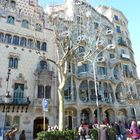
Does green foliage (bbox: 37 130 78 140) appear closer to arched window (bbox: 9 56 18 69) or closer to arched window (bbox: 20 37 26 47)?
arched window (bbox: 9 56 18 69)

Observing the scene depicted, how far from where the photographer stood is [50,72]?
2903 cm

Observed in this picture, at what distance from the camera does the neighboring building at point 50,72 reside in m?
26.4

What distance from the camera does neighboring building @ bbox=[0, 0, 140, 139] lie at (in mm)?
26422

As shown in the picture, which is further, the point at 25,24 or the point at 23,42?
the point at 25,24

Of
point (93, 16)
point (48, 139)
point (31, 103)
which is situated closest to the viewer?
point (48, 139)

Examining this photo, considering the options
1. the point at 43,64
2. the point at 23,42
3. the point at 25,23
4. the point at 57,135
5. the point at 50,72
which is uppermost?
the point at 25,23

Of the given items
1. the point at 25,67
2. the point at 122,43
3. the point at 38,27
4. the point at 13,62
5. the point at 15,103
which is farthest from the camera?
the point at 122,43

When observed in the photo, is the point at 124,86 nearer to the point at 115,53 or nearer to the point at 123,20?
the point at 115,53

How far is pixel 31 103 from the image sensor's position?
87.1ft

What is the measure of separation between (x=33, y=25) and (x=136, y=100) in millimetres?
21565

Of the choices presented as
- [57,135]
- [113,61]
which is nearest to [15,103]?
[57,135]

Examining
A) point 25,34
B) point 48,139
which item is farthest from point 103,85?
point 48,139

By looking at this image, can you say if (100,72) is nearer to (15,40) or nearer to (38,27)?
(38,27)

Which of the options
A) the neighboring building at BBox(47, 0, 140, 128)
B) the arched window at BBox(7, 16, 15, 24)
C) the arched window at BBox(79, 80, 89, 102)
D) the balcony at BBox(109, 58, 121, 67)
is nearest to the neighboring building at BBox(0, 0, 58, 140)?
the arched window at BBox(7, 16, 15, 24)
